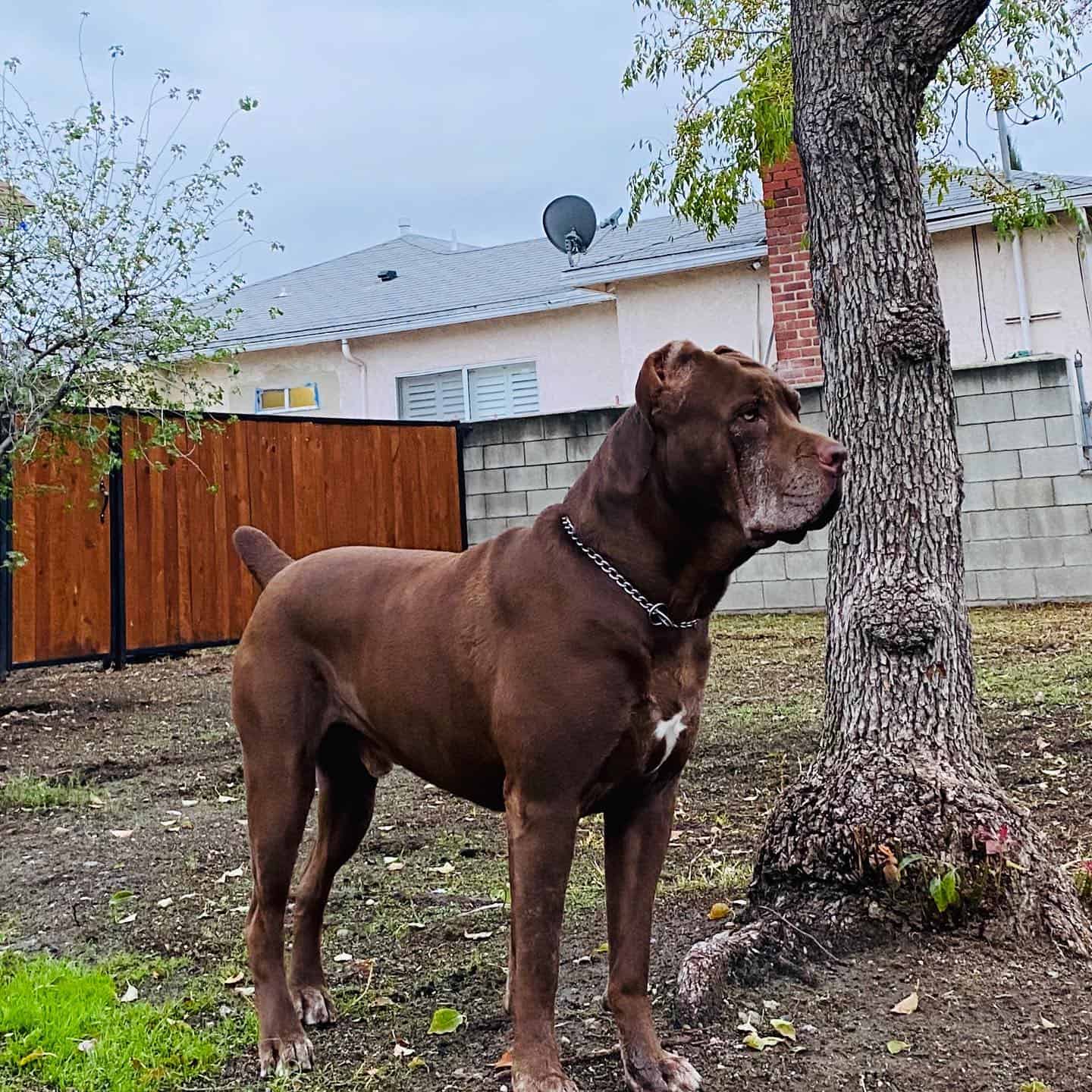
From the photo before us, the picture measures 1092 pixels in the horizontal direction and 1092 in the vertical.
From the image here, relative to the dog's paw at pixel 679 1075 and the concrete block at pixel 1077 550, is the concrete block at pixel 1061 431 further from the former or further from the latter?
the dog's paw at pixel 679 1075

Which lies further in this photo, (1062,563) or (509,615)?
(1062,563)

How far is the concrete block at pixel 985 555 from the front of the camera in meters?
11.2

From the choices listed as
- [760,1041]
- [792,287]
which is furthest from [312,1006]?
[792,287]

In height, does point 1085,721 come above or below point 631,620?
below

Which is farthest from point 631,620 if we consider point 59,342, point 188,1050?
point 59,342

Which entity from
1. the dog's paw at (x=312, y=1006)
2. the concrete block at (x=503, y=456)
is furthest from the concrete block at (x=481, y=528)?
the dog's paw at (x=312, y=1006)

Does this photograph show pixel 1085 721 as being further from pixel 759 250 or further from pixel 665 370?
pixel 759 250

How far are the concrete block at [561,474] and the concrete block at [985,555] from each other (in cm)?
382

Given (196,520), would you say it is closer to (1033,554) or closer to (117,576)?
(117,576)

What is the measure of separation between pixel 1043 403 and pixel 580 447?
433cm

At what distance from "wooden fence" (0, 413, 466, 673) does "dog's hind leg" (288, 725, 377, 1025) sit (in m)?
5.50

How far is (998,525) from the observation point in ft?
36.6

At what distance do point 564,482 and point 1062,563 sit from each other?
4787 millimetres

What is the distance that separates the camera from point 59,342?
7445 mm
